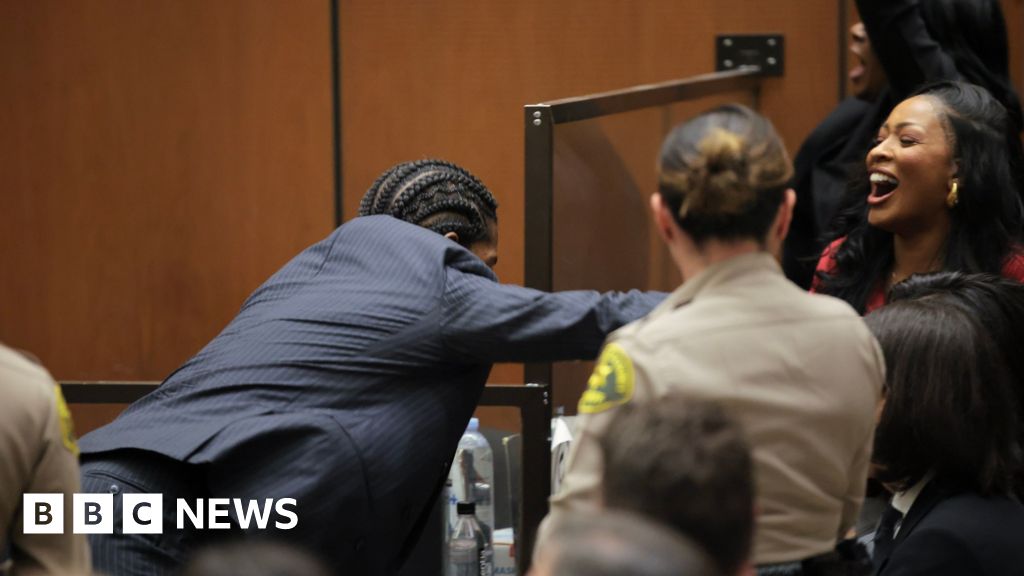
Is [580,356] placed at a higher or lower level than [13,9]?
lower

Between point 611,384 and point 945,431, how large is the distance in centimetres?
58

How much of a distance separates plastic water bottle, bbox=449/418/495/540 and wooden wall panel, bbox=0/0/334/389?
1632 mm

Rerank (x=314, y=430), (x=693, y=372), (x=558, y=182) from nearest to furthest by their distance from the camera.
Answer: (x=693, y=372), (x=314, y=430), (x=558, y=182)

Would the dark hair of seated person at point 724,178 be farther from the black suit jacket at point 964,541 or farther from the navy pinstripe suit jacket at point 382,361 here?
the navy pinstripe suit jacket at point 382,361

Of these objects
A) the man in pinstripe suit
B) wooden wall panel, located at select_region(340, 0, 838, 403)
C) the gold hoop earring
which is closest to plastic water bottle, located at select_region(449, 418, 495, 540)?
the man in pinstripe suit

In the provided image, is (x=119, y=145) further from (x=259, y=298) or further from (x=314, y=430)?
(x=314, y=430)

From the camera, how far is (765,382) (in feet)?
5.47

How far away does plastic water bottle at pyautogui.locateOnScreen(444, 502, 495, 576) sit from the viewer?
→ 3.06 metres

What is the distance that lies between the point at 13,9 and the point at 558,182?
8.39 ft

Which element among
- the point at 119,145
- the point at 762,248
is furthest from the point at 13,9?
the point at 762,248

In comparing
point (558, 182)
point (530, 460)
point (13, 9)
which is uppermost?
point (13, 9)

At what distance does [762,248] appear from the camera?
174cm

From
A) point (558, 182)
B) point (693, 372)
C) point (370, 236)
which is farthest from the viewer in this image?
point (558, 182)

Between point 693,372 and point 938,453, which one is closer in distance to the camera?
point 693,372
